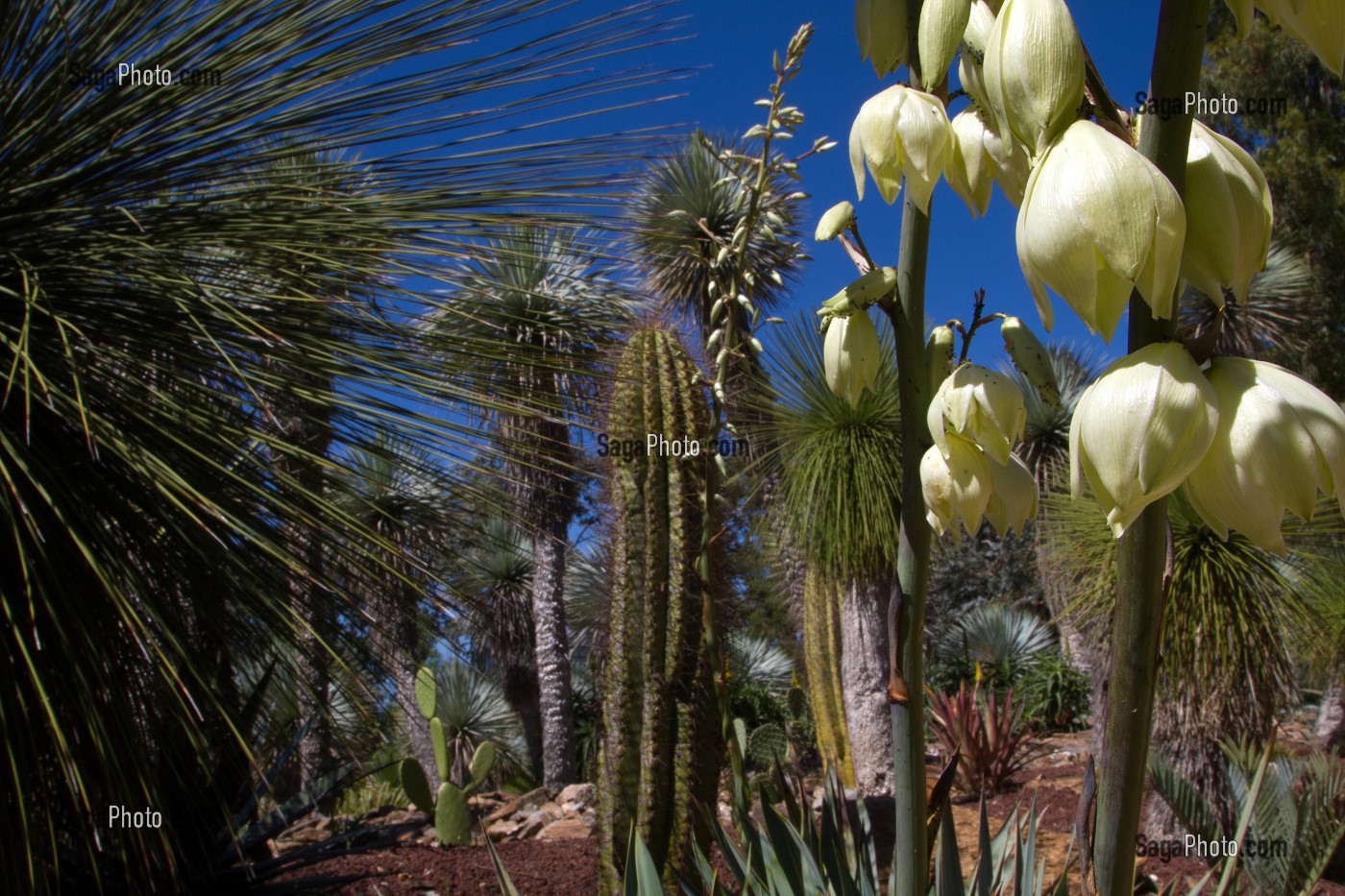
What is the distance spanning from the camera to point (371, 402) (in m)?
1.87

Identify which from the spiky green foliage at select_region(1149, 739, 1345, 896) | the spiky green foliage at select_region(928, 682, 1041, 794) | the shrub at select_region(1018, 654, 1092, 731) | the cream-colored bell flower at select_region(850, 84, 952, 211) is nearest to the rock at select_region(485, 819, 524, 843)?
the spiky green foliage at select_region(928, 682, 1041, 794)

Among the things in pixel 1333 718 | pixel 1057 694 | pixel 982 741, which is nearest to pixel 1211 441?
pixel 982 741

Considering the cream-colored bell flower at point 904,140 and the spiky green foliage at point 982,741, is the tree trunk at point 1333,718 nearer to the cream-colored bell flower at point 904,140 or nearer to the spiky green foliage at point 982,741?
the spiky green foliage at point 982,741

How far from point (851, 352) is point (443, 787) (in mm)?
4086

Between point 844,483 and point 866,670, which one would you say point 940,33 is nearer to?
point 844,483

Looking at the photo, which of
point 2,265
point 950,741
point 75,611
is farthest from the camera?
point 950,741

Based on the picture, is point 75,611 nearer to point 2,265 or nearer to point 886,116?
point 2,265

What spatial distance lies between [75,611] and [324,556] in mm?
572

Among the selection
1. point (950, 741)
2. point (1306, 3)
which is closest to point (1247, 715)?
point (950, 741)

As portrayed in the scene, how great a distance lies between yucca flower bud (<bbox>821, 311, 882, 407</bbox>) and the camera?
88 centimetres

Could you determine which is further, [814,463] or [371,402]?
[814,463]

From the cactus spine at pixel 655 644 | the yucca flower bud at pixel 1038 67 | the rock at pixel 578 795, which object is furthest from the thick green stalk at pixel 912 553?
the rock at pixel 578 795

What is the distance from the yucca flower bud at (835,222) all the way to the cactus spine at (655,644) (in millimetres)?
1975

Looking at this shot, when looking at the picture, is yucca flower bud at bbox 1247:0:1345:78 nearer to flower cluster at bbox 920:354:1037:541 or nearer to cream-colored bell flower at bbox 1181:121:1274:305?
cream-colored bell flower at bbox 1181:121:1274:305
